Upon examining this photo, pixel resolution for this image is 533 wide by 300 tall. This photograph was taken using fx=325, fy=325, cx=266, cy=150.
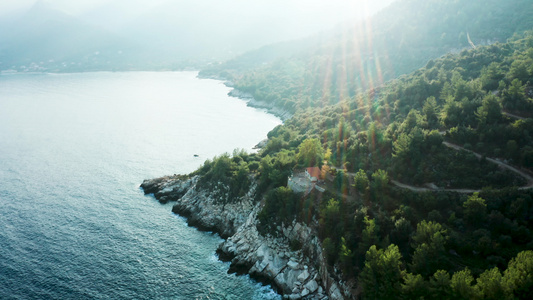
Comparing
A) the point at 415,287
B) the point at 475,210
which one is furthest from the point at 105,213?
the point at 475,210

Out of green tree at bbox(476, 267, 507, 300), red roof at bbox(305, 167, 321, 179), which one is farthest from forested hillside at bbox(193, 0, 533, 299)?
red roof at bbox(305, 167, 321, 179)

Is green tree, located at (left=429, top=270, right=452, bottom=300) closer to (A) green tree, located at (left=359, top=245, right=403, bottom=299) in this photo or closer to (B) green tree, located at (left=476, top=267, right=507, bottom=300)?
(B) green tree, located at (left=476, top=267, right=507, bottom=300)

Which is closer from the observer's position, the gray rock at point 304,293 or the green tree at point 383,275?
the green tree at point 383,275

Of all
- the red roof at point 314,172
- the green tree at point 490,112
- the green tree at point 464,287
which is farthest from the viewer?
the red roof at point 314,172

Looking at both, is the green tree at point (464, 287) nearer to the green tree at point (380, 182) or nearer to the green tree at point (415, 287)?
the green tree at point (415, 287)

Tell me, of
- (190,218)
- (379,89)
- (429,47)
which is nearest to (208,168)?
(190,218)

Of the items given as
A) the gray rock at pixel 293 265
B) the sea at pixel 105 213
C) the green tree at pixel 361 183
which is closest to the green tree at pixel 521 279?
the green tree at pixel 361 183

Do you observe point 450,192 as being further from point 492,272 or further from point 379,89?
point 379,89
